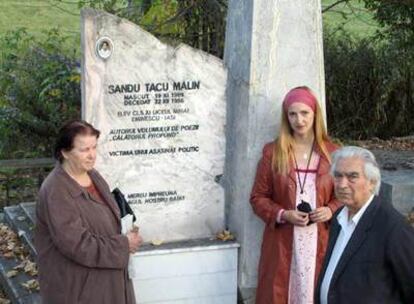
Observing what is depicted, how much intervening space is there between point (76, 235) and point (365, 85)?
30.0 ft

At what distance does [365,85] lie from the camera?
12188 millimetres

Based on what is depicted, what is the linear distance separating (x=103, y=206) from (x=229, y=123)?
1.56 metres

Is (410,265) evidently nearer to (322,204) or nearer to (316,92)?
(322,204)

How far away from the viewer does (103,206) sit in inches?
160

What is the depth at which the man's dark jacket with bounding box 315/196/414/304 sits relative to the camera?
2980 millimetres

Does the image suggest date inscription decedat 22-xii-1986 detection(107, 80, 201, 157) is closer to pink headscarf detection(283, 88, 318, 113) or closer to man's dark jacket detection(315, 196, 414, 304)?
pink headscarf detection(283, 88, 318, 113)

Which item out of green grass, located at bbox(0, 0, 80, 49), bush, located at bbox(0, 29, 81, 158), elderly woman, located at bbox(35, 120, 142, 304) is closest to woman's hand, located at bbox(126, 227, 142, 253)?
elderly woman, located at bbox(35, 120, 142, 304)

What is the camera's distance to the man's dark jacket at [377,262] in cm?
298

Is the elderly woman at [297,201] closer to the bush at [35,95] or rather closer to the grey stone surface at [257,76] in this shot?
the grey stone surface at [257,76]

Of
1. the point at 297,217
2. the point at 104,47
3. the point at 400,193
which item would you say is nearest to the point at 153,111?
the point at 104,47

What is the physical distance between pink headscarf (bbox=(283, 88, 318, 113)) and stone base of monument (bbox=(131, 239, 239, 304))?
1.21m

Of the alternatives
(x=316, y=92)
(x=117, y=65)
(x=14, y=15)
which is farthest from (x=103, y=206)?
(x=14, y=15)

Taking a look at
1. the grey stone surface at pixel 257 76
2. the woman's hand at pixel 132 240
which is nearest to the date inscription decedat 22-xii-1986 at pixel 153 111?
the grey stone surface at pixel 257 76

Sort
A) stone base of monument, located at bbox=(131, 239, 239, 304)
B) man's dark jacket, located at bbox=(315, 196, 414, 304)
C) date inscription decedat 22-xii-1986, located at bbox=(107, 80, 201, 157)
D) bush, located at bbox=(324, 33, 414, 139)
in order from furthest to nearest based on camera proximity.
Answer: bush, located at bbox=(324, 33, 414, 139) < stone base of monument, located at bbox=(131, 239, 239, 304) < date inscription decedat 22-xii-1986, located at bbox=(107, 80, 201, 157) < man's dark jacket, located at bbox=(315, 196, 414, 304)
